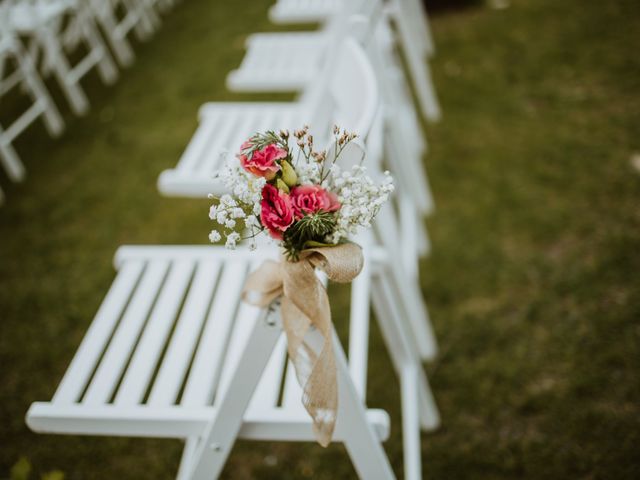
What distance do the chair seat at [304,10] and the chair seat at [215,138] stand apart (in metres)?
0.83

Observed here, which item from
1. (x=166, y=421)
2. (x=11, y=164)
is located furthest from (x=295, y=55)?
(x=11, y=164)

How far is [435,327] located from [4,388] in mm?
1786

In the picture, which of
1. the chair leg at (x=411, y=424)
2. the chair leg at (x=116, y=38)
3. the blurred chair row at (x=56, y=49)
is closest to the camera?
the chair leg at (x=411, y=424)

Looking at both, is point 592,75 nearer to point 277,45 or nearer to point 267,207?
point 277,45

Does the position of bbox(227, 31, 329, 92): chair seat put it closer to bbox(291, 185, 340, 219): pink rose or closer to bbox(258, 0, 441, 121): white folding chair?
bbox(258, 0, 441, 121): white folding chair

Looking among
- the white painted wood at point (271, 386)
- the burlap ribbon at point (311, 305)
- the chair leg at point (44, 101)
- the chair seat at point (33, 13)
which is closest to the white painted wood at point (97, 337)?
the white painted wood at point (271, 386)

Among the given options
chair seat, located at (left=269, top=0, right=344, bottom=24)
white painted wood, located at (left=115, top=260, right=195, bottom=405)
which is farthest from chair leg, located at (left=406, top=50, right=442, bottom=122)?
white painted wood, located at (left=115, top=260, right=195, bottom=405)

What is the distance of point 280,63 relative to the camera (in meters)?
2.60

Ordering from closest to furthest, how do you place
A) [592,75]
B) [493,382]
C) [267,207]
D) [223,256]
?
[267,207] → [223,256] → [493,382] → [592,75]

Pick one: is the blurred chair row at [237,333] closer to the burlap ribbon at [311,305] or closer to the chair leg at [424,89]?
the burlap ribbon at [311,305]

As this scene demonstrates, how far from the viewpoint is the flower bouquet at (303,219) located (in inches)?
34.5

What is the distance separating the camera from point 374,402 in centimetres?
211

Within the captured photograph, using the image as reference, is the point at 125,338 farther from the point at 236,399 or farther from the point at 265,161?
the point at 265,161

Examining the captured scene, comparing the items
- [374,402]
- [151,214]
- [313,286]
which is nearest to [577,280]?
[374,402]
